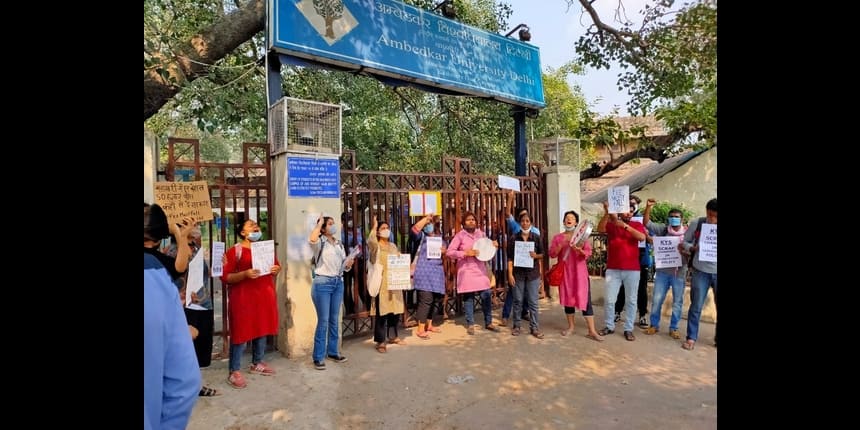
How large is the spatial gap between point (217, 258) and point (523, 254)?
369 cm

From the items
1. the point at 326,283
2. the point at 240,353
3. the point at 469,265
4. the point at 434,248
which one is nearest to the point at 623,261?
the point at 469,265

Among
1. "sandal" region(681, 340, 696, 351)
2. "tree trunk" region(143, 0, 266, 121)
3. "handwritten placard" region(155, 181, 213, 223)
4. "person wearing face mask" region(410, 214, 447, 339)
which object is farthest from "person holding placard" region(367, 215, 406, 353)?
"sandal" region(681, 340, 696, 351)

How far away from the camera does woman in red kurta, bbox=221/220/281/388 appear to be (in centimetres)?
461

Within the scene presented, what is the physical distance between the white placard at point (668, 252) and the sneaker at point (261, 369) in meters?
4.74

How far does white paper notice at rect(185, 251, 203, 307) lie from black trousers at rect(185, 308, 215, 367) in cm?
14

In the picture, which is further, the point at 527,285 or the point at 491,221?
the point at 491,221

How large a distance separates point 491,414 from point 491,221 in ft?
12.5

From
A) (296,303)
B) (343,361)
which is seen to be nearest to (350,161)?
(296,303)

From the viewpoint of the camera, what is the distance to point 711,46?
6246 mm

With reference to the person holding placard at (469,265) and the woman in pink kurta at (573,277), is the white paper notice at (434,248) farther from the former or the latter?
the woman in pink kurta at (573,277)

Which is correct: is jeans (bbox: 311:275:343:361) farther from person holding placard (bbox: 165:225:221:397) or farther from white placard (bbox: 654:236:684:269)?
white placard (bbox: 654:236:684:269)
